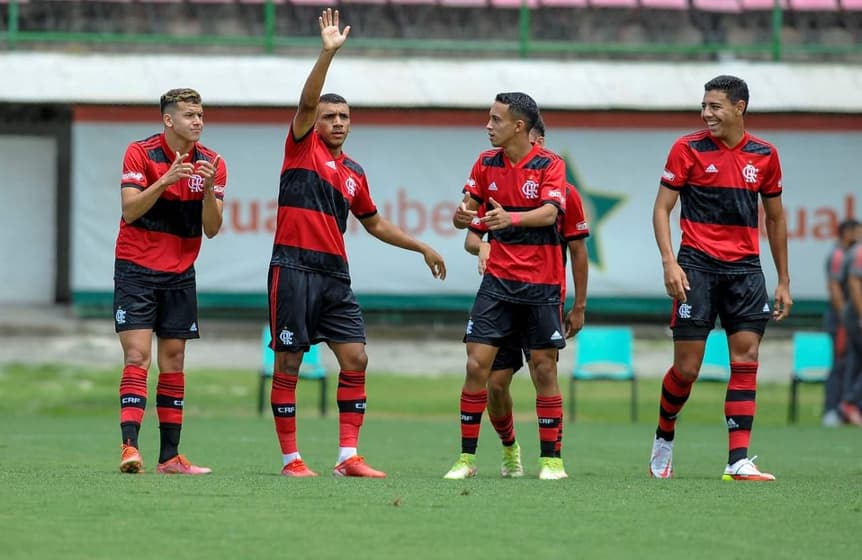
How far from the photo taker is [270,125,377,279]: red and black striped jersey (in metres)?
9.30

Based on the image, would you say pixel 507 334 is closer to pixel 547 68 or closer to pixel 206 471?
pixel 206 471

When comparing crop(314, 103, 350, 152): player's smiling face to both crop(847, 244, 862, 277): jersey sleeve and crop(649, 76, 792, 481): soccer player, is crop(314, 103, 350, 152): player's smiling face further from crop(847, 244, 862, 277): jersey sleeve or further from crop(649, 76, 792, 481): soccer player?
crop(847, 244, 862, 277): jersey sleeve

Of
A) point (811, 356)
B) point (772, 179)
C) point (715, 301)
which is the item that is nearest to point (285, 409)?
point (715, 301)

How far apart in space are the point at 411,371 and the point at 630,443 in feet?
25.1

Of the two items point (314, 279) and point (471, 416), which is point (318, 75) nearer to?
point (314, 279)

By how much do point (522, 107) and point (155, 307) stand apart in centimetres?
253

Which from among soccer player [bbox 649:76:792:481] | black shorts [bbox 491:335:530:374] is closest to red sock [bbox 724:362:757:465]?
soccer player [bbox 649:76:792:481]

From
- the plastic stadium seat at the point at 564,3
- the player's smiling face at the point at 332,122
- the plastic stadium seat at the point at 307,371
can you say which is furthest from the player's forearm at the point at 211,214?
the plastic stadium seat at the point at 564,3

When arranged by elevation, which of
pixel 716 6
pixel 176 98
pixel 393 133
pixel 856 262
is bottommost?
pixel 856 262

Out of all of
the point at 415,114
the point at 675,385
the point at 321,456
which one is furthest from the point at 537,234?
the point at 415,114

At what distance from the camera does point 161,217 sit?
9.41 metres

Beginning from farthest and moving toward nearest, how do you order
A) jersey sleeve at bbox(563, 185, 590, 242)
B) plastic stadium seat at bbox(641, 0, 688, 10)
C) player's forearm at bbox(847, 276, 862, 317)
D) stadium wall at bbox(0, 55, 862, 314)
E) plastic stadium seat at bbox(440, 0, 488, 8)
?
plastic stadium seat at bbox(641, 0, 688, 10)
plastic stadium seat at bbox(440, 0, 488, 8)
stadium wall at bbox(0, 55, 862, 314)
player's forearm at bbox(847, 276, 862, 317)
jersey sleeve at bbox(563, 185, 590, 242)

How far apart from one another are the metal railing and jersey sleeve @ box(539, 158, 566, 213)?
43.9ft

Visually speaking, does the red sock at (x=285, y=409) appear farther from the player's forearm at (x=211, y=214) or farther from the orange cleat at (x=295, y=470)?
the player's forearm at (x=211, y=214)
